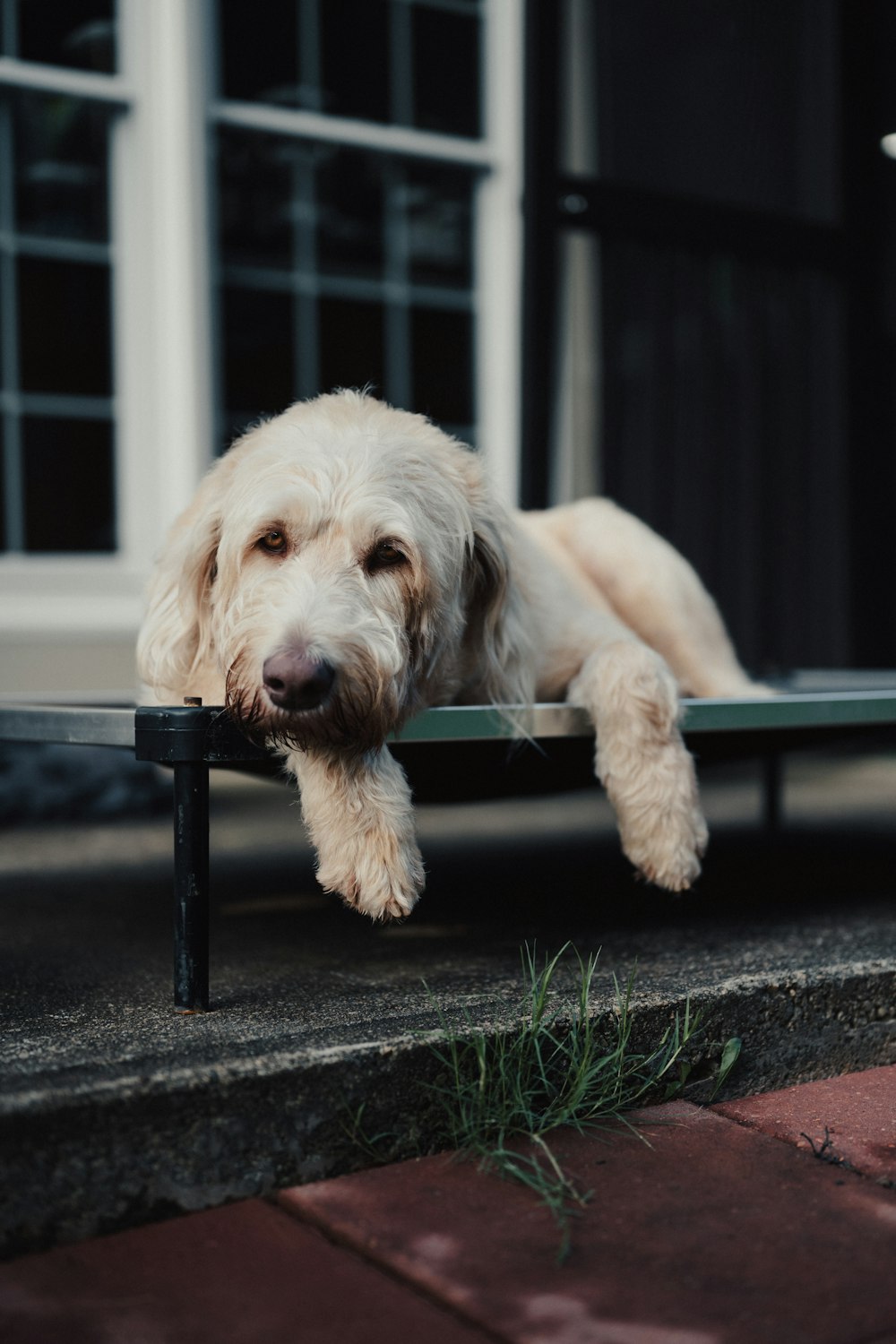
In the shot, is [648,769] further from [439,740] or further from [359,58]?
[359,58]

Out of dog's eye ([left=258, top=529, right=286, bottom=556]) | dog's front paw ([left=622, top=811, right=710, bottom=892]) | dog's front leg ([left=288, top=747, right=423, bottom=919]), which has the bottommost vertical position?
dog's front paw ([left=622, top=811, right=710, bottom=892])

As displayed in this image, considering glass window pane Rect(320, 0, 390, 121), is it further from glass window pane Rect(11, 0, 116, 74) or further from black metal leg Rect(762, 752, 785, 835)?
black metal leg Rect(762, 752, 785, 835)

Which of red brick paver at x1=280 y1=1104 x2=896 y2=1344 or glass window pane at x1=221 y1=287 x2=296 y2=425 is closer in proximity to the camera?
red brick paver at x1=280 y1=1104 x2=896 y2=1344

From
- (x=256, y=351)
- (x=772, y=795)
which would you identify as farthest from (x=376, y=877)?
(x=256, y=351)

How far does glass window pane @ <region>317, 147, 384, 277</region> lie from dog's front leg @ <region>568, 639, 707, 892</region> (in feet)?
13.3

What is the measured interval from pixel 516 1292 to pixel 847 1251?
0.44 meters

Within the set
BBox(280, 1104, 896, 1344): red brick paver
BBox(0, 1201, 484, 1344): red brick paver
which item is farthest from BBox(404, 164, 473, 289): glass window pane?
BBox(0, 1201, 484, 1344): red brick paver

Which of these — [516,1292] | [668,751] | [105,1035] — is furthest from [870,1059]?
[105,1035]

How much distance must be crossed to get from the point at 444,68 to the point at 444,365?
133 cm

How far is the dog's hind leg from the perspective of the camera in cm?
355

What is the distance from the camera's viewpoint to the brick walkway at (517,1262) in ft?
Result: 4.96

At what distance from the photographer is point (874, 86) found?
6477 millimetres

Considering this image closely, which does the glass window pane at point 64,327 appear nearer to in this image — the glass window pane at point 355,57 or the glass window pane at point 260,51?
the glass window pane at point 260,51

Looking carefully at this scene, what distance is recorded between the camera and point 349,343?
6.20 m
